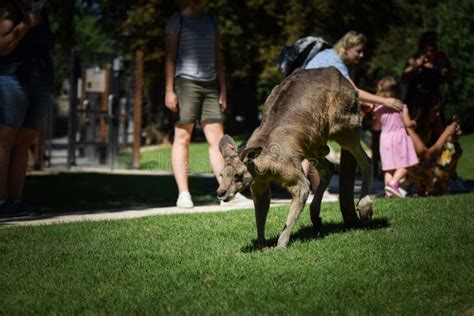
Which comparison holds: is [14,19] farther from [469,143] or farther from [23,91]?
[469,143]

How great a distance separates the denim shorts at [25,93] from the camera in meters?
8.96

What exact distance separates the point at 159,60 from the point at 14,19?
20.6 meters

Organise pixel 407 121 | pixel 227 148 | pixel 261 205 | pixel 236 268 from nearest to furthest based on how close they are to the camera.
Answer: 1. pixel 236 268
2. pixel 227 148
3. pixel 261 205
4. pixel 407 121

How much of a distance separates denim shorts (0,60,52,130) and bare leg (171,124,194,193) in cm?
176

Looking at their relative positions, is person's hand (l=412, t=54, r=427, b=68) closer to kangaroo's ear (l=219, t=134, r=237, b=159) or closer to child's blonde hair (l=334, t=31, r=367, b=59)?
child's blonde hair (l=334, t=31, r=367, b=59)

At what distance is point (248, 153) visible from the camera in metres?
6.14

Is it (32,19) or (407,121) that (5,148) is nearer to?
(32,19)

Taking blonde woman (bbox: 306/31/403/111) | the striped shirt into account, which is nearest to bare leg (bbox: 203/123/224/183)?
the striped shirt

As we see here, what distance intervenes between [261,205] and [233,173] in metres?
0.75

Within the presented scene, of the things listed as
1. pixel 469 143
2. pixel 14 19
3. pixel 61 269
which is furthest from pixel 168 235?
pixel 469 143

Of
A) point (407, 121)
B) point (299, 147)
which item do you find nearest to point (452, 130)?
point (407, 121)

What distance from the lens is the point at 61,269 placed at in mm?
6000

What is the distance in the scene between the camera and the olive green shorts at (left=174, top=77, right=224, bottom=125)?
31.9ft

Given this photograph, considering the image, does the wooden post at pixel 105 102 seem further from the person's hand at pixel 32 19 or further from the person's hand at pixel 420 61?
the person's hand at pixel 32 19
